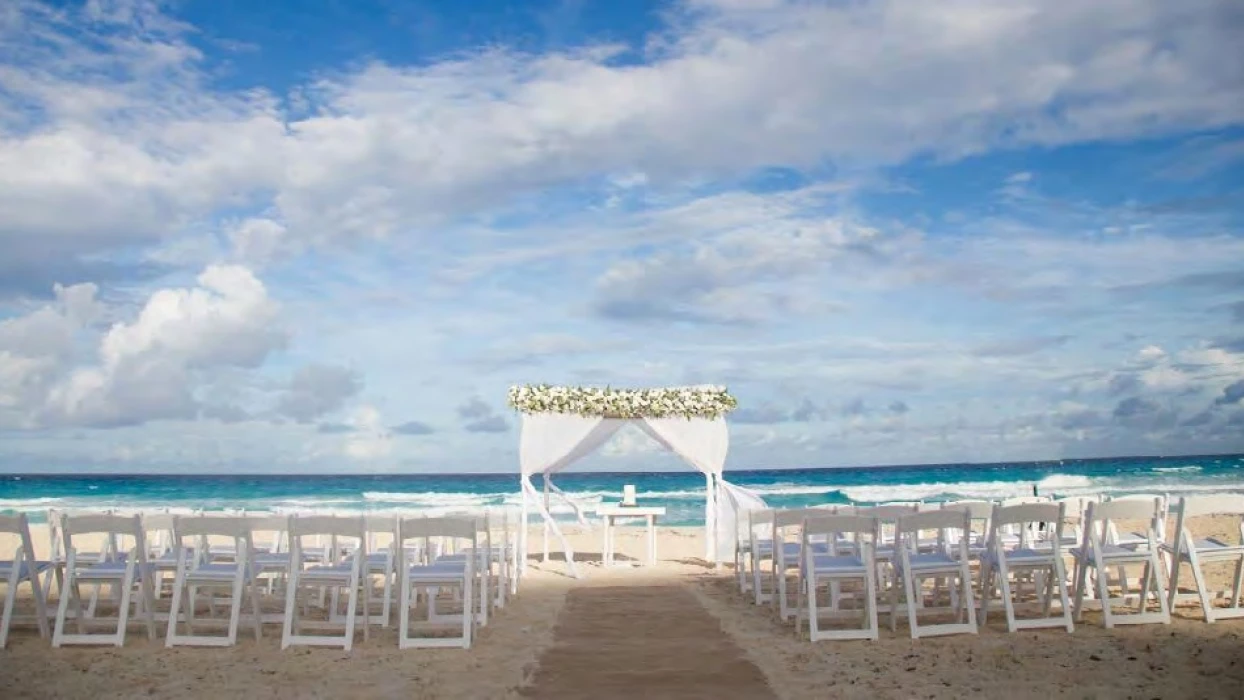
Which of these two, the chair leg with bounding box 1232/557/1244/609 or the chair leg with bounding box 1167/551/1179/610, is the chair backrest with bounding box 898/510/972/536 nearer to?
the chair leg with bounding box 1167/551/1179/610

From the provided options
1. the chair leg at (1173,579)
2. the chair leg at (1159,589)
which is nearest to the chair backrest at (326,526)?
the chair leg at (1159,589)

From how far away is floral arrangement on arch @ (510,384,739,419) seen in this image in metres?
12.8

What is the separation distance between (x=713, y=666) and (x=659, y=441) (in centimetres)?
710

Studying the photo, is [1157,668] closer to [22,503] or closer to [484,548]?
[484,548]

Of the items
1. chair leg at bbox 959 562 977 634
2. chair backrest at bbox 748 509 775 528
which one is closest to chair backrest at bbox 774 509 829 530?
chair backrest at bbox 748 509 775 528

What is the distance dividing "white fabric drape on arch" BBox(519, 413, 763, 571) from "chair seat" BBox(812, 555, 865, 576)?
14.8 ft

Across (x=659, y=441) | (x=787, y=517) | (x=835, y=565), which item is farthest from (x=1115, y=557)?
(x=659, y=441)

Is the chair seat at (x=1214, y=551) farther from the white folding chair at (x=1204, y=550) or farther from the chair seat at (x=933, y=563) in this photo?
the chair seat at (x=933, y=563)

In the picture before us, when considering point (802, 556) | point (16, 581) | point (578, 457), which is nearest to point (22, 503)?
point (578, 457)

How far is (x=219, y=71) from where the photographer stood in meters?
16.7

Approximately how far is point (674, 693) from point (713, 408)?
771 cm

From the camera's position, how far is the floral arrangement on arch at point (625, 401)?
1281 cm

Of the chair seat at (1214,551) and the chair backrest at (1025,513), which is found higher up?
the chair backrest at (1025,513)

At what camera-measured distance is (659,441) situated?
1362 cm
